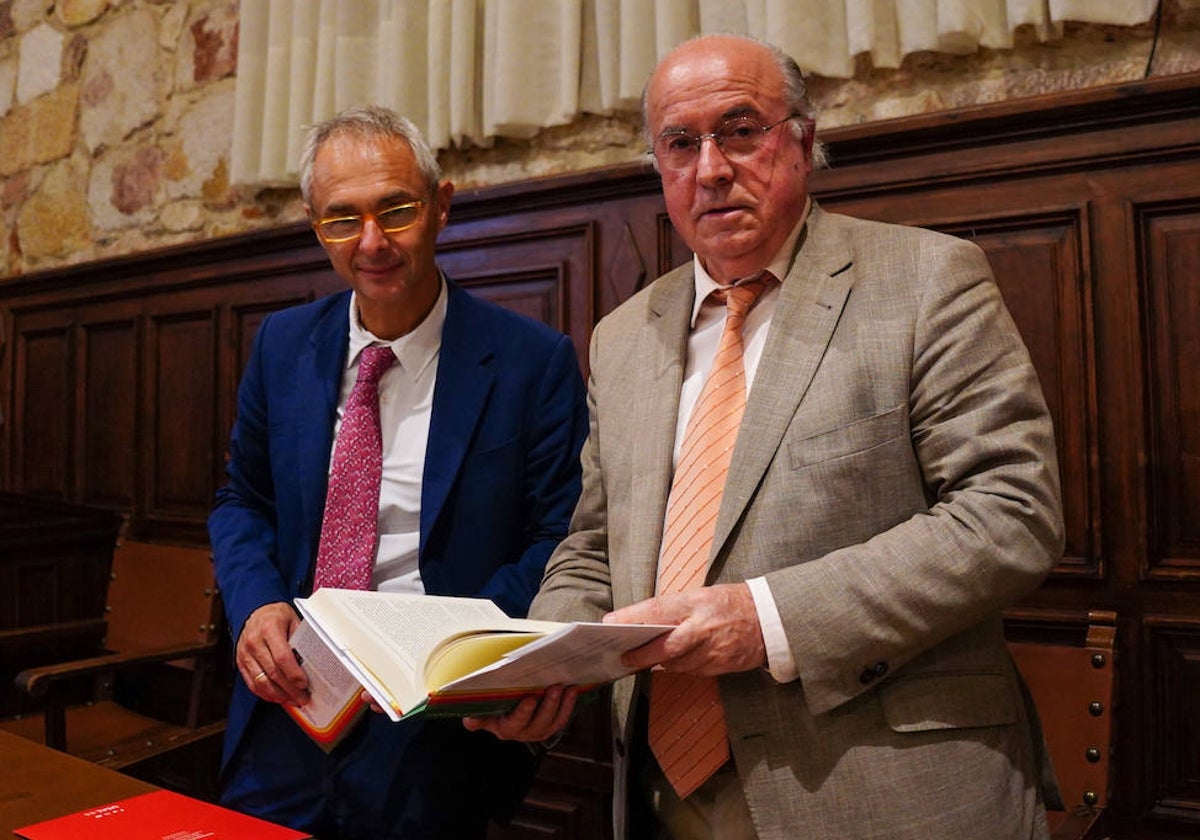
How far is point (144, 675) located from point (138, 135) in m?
2.29

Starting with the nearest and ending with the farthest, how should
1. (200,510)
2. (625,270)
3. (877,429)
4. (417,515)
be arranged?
(877,429), (417,515), (625,270), (200,510)

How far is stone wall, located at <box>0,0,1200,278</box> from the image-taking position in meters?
3.16

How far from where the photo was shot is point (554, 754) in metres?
2.84

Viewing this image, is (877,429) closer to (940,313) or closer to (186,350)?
(940,313)

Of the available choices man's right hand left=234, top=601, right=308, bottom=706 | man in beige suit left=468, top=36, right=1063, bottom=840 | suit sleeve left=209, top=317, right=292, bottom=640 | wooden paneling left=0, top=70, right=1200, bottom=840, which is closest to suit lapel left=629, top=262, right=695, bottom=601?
man in beige suit left=468, top=36, right=1063, bottom=840

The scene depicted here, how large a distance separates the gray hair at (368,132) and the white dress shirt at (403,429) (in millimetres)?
248

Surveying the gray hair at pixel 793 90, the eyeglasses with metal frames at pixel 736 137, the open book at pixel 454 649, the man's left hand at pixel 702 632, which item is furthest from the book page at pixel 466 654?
the gray hair at pixel 793 90

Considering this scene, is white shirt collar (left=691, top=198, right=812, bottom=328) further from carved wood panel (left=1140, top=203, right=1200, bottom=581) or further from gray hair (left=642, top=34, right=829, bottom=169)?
carved wood panel (left=1140, top=203, right=1200, bottom=581)

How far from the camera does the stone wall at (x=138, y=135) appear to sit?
3.16 meters

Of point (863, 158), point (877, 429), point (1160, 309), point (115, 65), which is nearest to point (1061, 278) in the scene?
point (1160, 309)

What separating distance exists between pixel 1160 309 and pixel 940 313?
1038 mm

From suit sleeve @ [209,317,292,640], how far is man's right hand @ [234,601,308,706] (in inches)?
3.3

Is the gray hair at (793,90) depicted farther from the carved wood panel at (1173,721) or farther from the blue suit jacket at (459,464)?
the carved wood panel at (1173,721)

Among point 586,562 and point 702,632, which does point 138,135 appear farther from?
point 702,632
